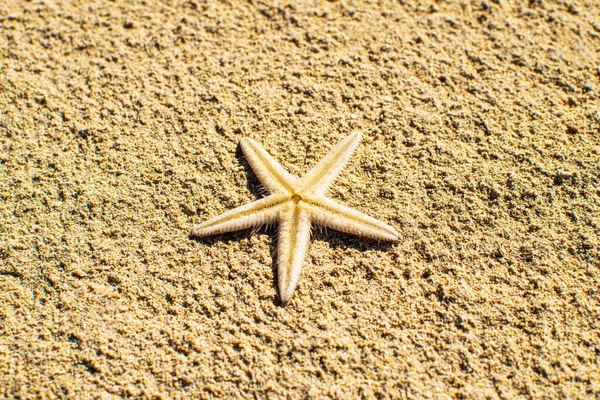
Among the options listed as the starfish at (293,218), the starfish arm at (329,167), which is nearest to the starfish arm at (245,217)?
the starfish at (293,218)

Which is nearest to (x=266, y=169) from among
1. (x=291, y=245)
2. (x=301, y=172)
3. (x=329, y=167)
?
(x=301, y=172)

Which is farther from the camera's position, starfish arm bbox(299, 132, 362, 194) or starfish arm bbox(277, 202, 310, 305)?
starfish arm bbox(299, 132, 362, 194)

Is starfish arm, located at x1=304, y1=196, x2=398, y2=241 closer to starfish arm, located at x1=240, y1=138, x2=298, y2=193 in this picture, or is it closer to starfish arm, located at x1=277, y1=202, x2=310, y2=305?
starfish arm, located at x1=277, y1=202, x2=310, y2=305

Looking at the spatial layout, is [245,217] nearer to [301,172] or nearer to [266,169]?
[266,169]

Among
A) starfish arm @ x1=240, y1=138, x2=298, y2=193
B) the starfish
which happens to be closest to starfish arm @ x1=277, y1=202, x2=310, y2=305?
the starfish

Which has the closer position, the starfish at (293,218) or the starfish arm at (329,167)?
the starfish at (293,218)

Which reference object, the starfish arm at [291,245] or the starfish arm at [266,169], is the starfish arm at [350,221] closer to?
the starfish arm at [291,245]
